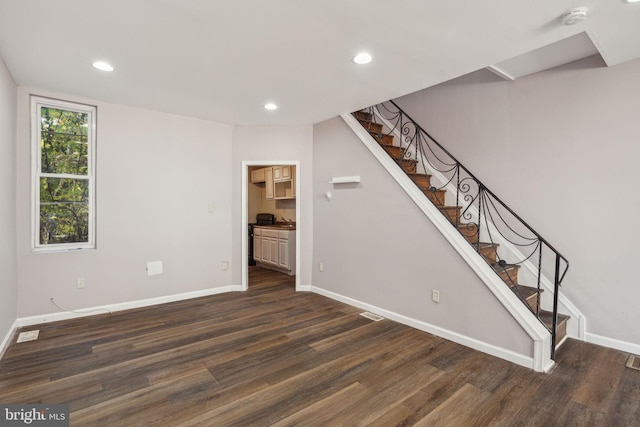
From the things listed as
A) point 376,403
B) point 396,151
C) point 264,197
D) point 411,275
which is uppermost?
point 396,151

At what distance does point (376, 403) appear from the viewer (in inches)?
84.2

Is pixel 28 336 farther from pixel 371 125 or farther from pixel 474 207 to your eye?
pixel 474 207

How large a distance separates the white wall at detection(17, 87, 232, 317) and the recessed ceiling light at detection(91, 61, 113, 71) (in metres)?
1.12

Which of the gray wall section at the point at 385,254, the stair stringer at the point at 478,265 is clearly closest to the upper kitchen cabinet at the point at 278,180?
the gray wall section at the point at 385,254

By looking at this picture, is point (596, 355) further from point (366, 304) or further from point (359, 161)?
point (359, 161)

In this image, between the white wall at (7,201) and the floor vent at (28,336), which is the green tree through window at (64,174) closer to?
the white wall at (7,201)

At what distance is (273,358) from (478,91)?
3858mm

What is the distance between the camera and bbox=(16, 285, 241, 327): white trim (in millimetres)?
3465

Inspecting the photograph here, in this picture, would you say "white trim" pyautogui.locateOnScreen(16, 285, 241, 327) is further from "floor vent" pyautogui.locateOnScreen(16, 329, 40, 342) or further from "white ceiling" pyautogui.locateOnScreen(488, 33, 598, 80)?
"white ceiling" pyautogui.locateOnScreen(488, 33, 598, 80)

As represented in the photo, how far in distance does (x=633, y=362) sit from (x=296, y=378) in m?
2.86

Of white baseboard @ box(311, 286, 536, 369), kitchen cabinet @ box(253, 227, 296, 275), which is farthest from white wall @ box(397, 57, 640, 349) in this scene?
kitchen cabinet @ box(253, 227, 296, 275)

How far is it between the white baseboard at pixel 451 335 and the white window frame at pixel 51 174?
10.8ft

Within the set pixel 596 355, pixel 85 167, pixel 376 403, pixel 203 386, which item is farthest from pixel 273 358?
pixel 85 167

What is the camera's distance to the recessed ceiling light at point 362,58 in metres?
→ 2.63
